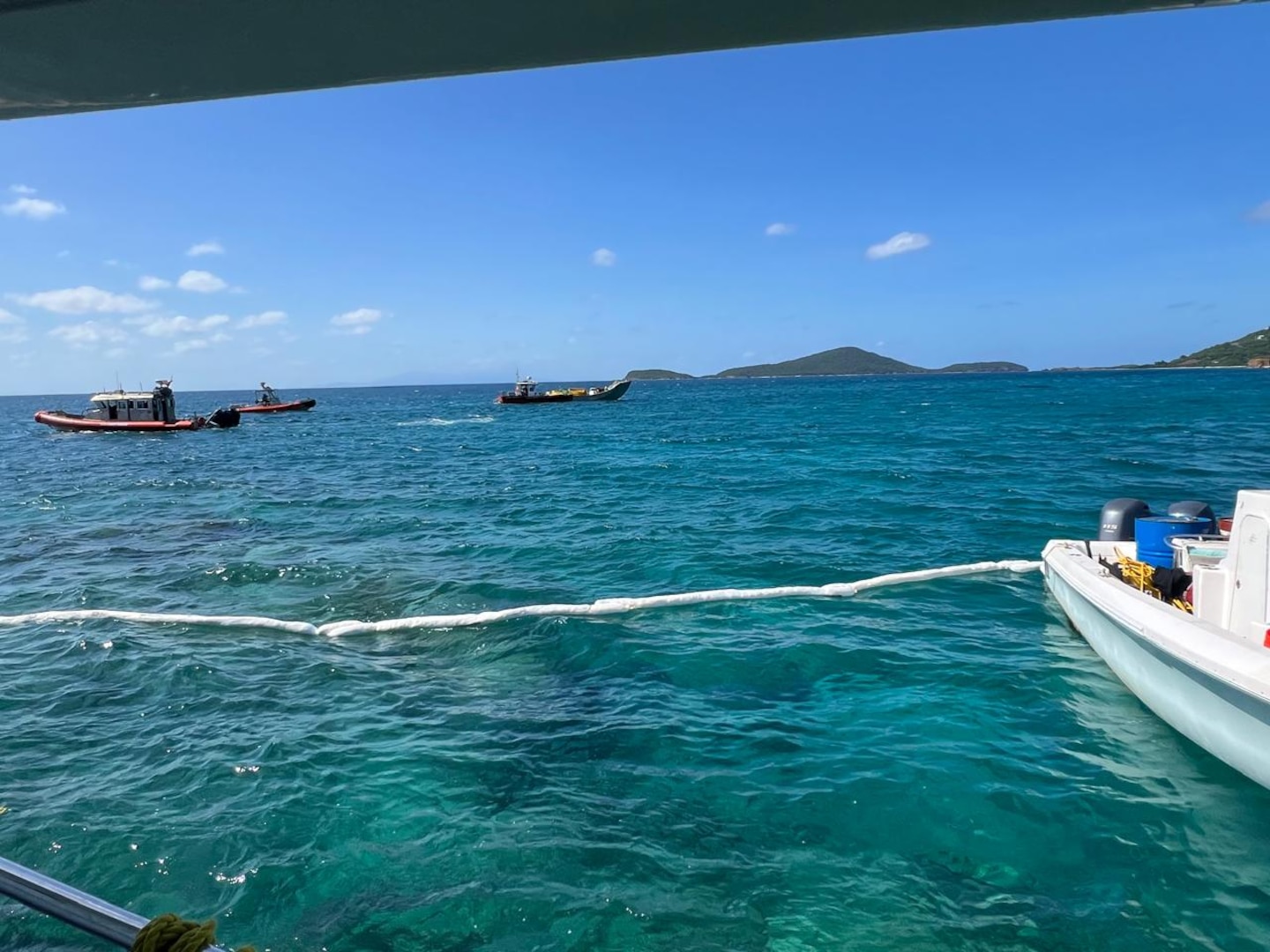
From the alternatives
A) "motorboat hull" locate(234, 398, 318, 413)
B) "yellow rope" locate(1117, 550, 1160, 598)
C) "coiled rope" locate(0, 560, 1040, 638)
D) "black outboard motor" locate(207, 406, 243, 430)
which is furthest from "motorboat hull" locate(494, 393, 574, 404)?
"yellow rope" locate(1117, 550, 1160, 598)

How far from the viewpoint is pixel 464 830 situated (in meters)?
6.82

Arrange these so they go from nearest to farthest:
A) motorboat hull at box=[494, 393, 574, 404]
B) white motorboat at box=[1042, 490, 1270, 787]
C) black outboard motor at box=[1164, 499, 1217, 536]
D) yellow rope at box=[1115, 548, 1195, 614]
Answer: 1. white motorboat at box=[1042, 490, 1270, 787]
2. yellow rope at box=[1115, 548, 1195, 614]
3. black outboard motor at box=[1164, 499, 1217, 536]
4. motorboat hull at box=[494, 393, 574, 404]

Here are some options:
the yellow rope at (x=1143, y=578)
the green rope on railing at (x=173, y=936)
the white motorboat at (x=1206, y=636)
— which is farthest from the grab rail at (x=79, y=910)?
the yellow rope at (x=1143, y=578)

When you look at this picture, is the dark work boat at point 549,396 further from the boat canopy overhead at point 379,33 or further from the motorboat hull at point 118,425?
the boat canopy overhead at point 379,33

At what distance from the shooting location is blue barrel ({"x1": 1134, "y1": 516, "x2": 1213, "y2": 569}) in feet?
34.6

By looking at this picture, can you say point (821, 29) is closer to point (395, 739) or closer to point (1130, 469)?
point (395, 739)

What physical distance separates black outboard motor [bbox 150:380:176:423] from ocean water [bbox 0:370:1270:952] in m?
38.8

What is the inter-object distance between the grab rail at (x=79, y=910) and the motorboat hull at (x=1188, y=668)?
821cm

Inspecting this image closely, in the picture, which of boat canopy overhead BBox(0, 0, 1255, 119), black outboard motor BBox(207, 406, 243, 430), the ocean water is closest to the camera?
boat canopy overhead BBox(0, 0, 1255, 119)

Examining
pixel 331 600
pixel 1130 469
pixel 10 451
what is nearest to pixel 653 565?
pixel 331 600

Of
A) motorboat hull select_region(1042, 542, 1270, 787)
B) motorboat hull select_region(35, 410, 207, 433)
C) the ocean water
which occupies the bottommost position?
the ocean water

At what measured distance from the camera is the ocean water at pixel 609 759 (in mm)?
5824

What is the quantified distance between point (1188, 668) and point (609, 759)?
5.89 metres

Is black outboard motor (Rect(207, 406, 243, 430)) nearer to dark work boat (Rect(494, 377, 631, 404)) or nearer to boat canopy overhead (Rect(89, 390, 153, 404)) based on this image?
boat canopy overhead (Rect(89, 390, 153, 404))
